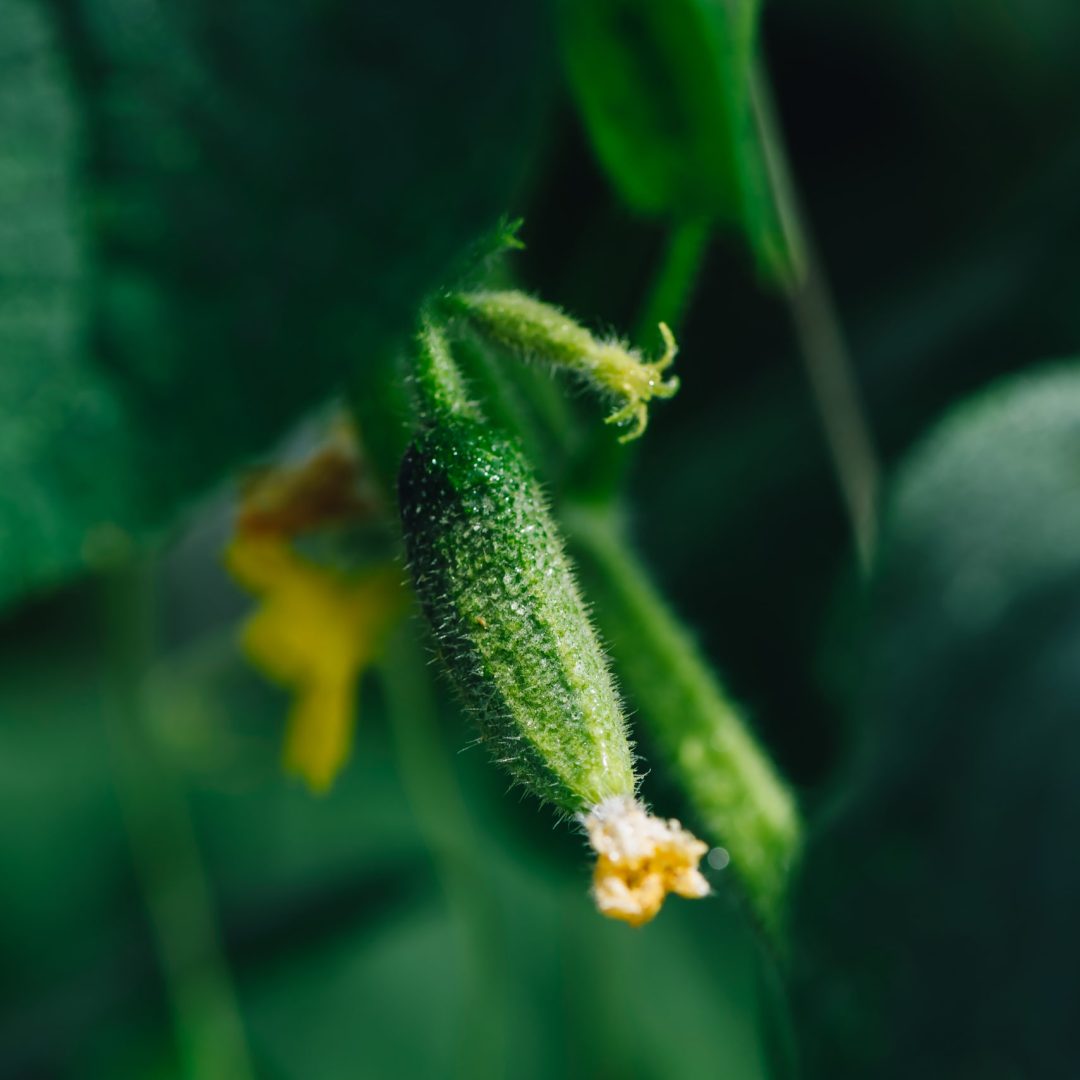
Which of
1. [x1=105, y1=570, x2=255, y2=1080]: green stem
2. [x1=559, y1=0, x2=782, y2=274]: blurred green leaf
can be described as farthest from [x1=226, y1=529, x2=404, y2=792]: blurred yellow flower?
[x1=105, y1=570, x2=255, y2=1080]: green stem

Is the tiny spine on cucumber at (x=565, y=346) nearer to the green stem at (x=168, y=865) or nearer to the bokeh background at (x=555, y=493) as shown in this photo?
the bokeh background at (x=555, y=493)

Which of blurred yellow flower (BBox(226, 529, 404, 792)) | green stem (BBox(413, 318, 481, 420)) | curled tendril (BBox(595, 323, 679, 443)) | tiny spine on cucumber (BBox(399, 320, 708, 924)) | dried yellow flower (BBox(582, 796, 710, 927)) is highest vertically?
blurred yellow flower (BBox(226, 529, 404, 792))

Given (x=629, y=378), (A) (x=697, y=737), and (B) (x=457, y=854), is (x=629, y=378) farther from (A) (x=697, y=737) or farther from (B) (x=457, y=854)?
(B) (x=457, y=854)

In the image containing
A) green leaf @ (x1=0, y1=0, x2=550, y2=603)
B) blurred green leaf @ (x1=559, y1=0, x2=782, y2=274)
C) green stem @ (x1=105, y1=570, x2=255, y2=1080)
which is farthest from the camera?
green stem @ (x1=105, y1=570, x2=255, y2=1080)

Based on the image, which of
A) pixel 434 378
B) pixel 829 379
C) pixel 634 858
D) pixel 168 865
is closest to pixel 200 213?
pixel 434 378

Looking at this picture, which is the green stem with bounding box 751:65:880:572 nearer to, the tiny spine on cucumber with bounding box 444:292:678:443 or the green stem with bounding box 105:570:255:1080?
the tiny spine on cucumber with bounding box 444:292:678:443
